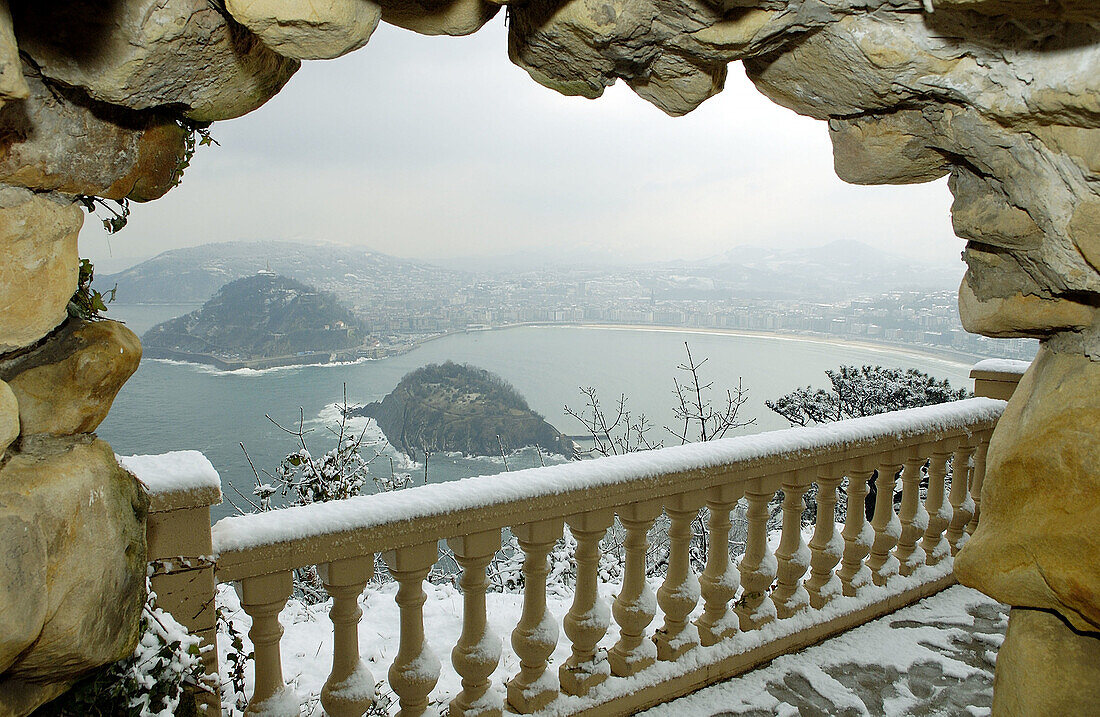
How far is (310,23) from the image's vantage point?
97 centimetres

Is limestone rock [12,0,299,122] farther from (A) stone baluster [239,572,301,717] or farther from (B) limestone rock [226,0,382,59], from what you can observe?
(A) stone baluster [239,572,301,717]

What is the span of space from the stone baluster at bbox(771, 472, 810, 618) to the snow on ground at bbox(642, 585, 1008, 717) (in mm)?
206

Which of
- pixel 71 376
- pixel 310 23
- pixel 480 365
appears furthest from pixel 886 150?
pixel 480 365

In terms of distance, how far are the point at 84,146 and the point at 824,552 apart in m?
3.03

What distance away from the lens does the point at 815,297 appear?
12789 mm

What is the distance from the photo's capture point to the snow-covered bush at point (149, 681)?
141 cm

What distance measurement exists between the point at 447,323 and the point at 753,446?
27.7 ft

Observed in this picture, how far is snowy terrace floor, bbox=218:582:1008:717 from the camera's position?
2.61 meters

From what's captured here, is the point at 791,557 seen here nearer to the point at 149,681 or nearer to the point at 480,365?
the point at 149,681

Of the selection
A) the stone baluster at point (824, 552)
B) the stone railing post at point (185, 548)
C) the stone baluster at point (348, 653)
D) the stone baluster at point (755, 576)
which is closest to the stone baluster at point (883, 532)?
the stone baluster at point (824, 552)

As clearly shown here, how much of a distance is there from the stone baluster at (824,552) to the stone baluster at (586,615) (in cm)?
116

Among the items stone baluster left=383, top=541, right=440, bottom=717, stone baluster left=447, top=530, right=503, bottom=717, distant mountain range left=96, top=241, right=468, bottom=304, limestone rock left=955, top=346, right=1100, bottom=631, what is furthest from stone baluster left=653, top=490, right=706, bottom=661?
distant mountain range left=96, top=241, right=468, bottom=304

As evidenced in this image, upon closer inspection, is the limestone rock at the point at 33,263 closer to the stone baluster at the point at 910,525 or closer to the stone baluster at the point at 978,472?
the stone baluster at the point at 910,525

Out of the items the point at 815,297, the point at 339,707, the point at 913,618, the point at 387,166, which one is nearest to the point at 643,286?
the point at 815,297
